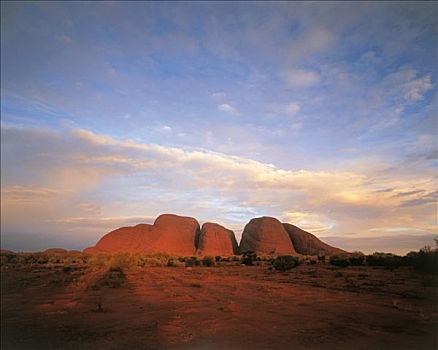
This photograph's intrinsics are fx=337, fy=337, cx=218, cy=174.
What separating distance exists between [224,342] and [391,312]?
15.7 feet

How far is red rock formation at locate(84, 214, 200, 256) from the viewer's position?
64.0 metres

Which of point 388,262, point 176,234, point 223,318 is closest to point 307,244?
point 176,234

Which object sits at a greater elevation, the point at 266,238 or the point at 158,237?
the point at 266,238

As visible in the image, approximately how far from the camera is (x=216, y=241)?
210 ft

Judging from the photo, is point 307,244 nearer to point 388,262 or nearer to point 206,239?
point 206,239

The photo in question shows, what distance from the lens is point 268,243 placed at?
58906mm

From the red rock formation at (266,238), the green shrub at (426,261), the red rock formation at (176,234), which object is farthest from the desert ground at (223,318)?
the red rock formation at (176,234)

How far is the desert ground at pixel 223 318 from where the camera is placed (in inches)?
230

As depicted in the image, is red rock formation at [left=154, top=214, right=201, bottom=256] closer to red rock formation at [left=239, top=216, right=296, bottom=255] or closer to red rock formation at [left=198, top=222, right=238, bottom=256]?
red rock formation at [left=198, top=222, right=238, bottom=256]

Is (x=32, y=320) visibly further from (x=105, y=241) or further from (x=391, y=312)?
(x=105, y=241)

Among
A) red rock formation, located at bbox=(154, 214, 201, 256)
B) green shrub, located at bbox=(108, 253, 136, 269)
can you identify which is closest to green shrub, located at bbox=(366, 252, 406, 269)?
green shrub, located at bbox=(108, 253, 136, 269)

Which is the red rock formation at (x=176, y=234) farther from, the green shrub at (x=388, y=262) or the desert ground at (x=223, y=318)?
the desert ground at (x=223, y=318)

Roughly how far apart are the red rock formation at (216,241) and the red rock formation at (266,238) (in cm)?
270

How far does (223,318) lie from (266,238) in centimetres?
5345
